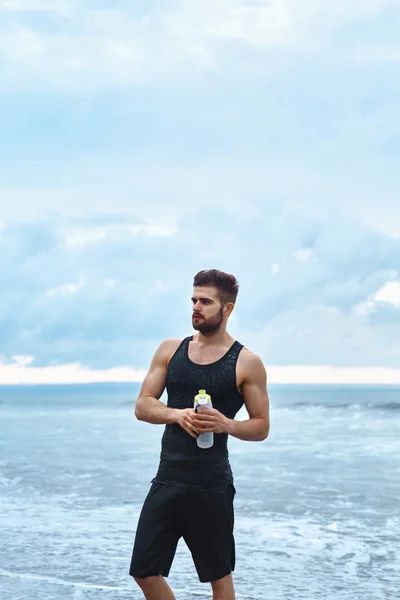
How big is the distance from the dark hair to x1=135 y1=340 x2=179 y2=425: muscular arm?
411 mm

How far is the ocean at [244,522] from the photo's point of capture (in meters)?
7.75

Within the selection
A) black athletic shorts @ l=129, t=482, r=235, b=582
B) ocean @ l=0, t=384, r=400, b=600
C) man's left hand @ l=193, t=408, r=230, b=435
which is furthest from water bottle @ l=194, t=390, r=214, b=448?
ocean @ l=0, t=384, r=400, b=600

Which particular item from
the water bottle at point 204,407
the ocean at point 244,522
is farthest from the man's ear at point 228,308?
the ocean at point 244,522

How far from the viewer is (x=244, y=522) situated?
37.0 feet

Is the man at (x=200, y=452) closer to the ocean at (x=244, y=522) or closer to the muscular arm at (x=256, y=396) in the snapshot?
the muscular arm at (x=256, y=396)

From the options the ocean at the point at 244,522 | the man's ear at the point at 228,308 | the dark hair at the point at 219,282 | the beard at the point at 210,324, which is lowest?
the ocean at the point at 244,522

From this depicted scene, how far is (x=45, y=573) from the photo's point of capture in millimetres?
7992

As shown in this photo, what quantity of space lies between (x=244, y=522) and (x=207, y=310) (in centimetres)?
717

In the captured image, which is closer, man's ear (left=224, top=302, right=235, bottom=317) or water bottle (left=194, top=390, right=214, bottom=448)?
water bottle (left=194, top=390, right=214, bottom=448)

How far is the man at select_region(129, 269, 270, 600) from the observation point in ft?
15.3

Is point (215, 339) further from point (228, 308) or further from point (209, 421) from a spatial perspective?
point (209, 421)

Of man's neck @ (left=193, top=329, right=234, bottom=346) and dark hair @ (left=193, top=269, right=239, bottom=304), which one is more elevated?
dark hair @ (left=193, top=269, right=239, bottom=304)

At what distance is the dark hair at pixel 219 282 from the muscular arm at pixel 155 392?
411 millimetres

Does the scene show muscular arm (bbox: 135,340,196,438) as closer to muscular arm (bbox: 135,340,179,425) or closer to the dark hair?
muscular arm (bbox: 135,340,179,425)
